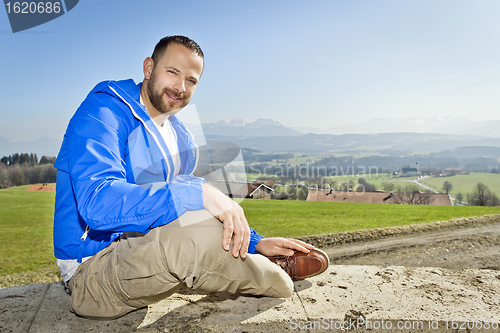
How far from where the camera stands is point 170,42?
2334 millimetres

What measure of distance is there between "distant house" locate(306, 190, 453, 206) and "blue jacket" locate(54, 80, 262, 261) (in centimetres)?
1304

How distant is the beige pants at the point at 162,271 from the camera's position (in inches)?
61.7

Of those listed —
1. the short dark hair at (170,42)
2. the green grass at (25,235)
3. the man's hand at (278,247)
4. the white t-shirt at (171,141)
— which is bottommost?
the green grass at (25,235)

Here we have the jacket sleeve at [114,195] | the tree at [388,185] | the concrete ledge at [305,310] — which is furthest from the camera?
the tree at [388,185]

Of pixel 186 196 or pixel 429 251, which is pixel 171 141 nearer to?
A: pixel 186 196

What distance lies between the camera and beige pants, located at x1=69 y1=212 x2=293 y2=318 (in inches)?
61.7

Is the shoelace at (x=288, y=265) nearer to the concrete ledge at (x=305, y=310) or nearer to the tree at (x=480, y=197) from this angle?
the concrete ledge at (x=305, y=310)

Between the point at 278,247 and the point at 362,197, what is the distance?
1592 centimetres

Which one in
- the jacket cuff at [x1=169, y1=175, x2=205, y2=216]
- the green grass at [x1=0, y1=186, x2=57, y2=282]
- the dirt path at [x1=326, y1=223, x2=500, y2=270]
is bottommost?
the green grass at [x1=0, y1=186, x2=57, y2=282]

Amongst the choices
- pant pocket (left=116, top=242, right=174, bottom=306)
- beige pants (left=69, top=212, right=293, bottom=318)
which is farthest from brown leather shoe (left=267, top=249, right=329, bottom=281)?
pant pocket (left=116, top=242, right=174, bottom=306)

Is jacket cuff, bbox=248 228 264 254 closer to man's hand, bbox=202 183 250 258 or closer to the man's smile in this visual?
man's hand, bbox=202 183 250 258

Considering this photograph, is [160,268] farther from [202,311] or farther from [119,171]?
[202,311]

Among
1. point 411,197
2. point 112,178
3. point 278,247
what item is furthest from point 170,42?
point 411,197

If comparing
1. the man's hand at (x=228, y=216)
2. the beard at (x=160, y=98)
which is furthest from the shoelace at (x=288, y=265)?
the beard at (x=160, y=98)
